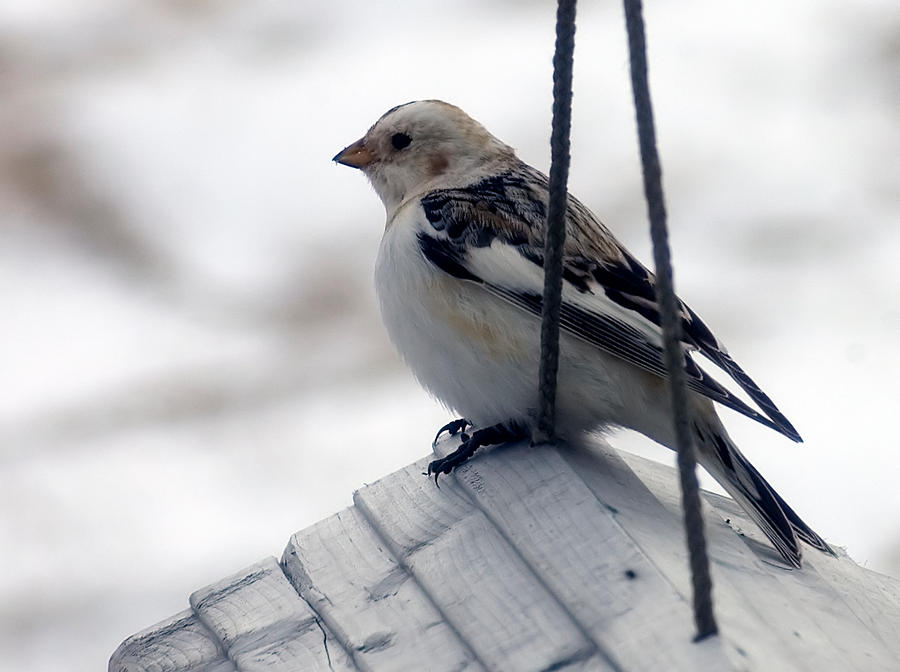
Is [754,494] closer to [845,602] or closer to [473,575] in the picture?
[845,602]

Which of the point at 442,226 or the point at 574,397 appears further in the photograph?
the point at 442,226

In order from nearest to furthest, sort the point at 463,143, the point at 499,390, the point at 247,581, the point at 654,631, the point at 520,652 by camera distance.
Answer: the point at 654,631 < the point at 520,652 < the point at 247,581 < the point at 499,390 < the point at 463,143

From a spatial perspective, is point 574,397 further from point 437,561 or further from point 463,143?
point 463,143

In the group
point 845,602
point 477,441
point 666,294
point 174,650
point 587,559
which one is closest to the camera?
point 666,294

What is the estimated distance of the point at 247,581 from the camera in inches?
94.0

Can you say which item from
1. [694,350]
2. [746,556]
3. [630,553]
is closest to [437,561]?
[630,553]

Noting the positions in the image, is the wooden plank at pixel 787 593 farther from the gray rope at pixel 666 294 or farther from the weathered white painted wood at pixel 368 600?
the weathered white painted wood at pixel 368 600

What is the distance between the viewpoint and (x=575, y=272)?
2.68m

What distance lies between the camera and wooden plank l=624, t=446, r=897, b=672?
1872 mm

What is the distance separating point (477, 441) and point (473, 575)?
1.33 feet

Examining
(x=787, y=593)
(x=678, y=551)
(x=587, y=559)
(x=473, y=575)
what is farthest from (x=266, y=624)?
(x=787, y=593)

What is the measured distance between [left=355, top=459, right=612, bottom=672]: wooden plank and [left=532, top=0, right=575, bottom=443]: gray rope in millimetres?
270

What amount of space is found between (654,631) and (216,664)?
0.87m

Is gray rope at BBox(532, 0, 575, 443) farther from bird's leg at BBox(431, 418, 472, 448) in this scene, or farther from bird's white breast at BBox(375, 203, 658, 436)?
bird's leg at BBox(431, 418, 472, 448)
